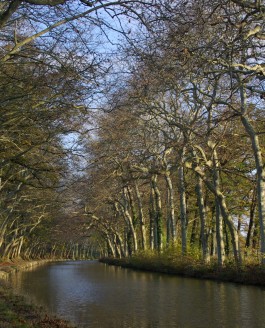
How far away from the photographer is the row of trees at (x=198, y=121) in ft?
35.7

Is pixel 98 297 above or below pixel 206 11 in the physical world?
below

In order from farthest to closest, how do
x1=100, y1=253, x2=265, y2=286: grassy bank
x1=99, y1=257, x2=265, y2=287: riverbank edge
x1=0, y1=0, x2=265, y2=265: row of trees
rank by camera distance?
x1=100, y1=253, x2=265, y2=286: grassy bank < x1=99, y1=257, x2=265, y2=287: riverbank edge < x1=0, y1=0, x2=265, y2=265: row of trees

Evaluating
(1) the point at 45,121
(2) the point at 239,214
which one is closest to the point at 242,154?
(2) the point at 239,214

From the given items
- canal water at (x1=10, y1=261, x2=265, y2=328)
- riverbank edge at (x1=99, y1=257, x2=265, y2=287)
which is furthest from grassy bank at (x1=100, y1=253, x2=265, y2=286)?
canal water at (x1=10, y1=261, x2=265, y2=328)

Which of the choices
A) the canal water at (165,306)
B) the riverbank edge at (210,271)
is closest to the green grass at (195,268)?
the riverbank edge at (210,271)

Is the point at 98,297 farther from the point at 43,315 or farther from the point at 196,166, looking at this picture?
the point at 196,166

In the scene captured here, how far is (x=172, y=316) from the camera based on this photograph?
13.0 metres

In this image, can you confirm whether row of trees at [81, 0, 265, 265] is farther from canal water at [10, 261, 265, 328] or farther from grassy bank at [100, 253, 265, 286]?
canal water at [10, 261, 265, 328]

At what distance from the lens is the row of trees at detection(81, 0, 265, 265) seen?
10.9 m

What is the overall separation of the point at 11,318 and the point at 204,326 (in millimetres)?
4729

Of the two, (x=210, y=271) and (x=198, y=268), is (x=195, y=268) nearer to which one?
(x=198, y=268)

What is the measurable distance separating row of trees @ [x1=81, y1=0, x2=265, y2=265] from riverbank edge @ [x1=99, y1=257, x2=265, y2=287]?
844 mm

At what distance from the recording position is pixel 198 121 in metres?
25.1

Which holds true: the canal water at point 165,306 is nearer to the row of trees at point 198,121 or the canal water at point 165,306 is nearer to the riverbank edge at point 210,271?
the riverbank edge at point 210,271
